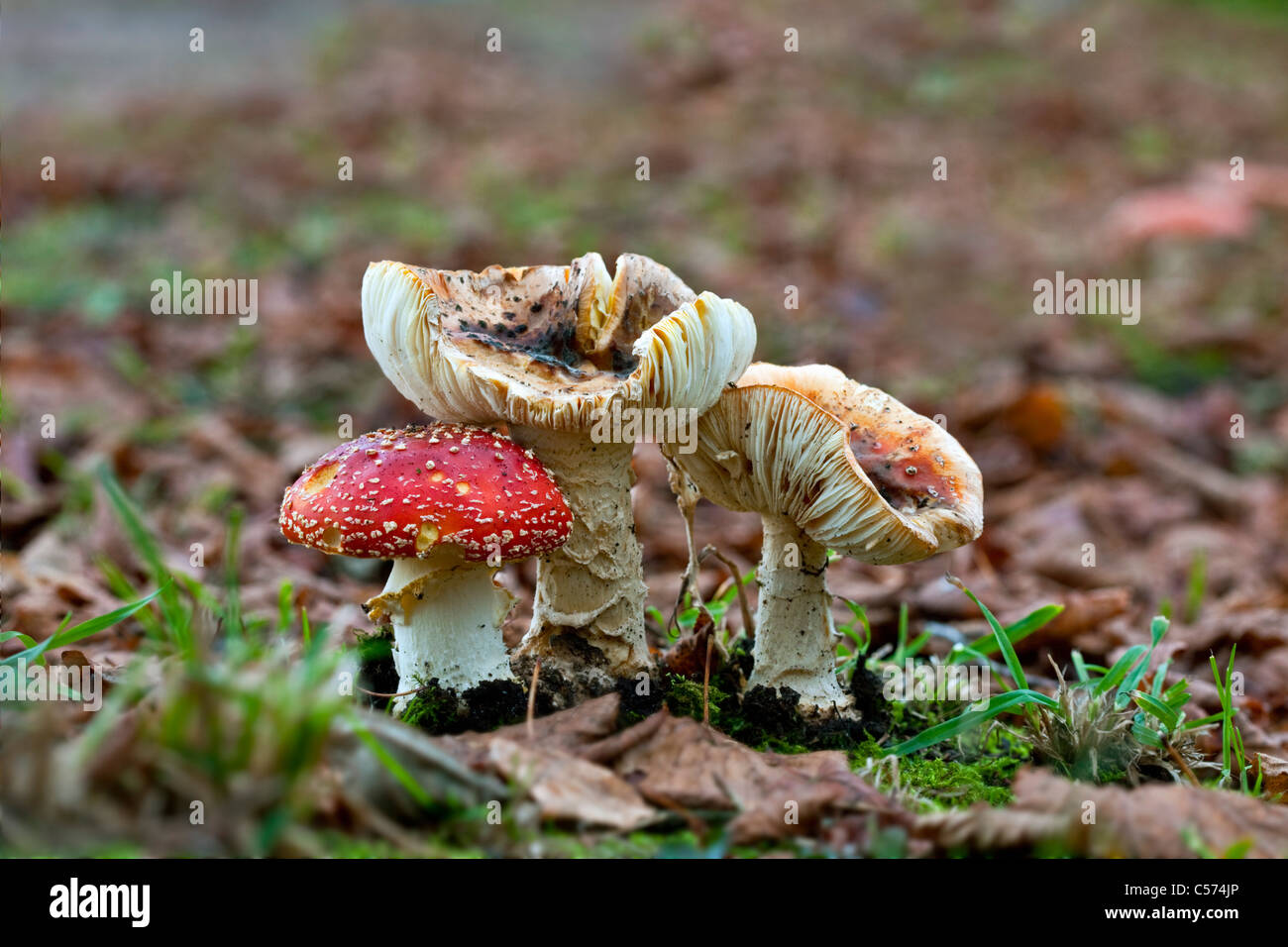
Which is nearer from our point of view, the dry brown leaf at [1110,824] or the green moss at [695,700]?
the dry brown leaf at [1110,824]

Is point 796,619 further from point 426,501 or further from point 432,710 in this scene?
point 426,501

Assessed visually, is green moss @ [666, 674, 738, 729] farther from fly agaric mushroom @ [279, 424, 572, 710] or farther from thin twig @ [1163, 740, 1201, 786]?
thin twig @ [1163, 740, 1201, 786]

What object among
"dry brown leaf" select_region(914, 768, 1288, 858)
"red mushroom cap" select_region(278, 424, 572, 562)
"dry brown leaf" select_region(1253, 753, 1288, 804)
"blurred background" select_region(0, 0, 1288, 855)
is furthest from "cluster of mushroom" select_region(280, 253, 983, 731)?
"dry brown leaf" select_region(1253, 753, 1288, 804)

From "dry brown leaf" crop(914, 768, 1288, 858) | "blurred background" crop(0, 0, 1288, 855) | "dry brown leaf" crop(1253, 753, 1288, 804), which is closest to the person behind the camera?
"dry brown leaf" crop(914, 768, 1288, 858)

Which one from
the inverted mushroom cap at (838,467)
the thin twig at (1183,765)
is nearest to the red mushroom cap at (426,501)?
the inverted mushroom cap at (838,467)

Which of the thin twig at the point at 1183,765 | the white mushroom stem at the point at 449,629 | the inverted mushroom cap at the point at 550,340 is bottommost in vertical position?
the thin twig at the point at 1183,765

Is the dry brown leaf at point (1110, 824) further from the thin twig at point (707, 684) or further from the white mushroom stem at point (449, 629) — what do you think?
the white mushroom stem at point (449, 629)

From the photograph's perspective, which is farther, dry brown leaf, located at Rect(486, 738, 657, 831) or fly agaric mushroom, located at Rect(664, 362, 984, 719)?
fly agaric mushroom, located at Rect(664, 362, 984, 719)

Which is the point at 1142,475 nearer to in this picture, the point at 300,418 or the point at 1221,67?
the point at 300,418
